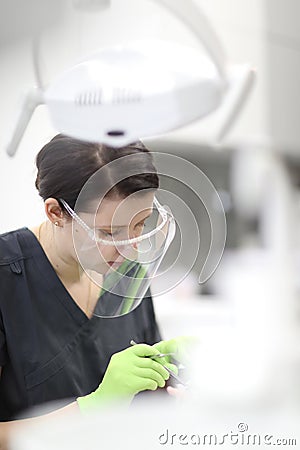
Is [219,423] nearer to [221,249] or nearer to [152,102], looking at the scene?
[221,249]

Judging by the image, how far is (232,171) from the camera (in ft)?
3.57

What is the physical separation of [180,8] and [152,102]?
13 centimetres

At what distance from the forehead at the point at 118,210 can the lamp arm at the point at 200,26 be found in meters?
0.21

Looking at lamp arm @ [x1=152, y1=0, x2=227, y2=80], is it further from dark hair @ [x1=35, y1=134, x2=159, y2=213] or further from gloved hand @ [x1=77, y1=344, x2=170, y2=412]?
gloved hand @ [x1=77, y1=344, x2=170, y2=412]

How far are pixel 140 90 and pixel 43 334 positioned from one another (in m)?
0.36

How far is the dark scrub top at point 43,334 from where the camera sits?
980mm

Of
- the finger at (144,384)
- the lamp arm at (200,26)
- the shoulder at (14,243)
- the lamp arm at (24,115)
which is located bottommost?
the finger at (144,384)

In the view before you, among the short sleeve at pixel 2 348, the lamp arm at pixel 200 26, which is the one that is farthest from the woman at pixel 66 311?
the lamp arm at pixel 200 26

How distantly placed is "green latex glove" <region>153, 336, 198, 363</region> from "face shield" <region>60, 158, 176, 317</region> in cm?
7

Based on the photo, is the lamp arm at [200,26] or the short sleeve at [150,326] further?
Answer: the short sleeve at [150,326]

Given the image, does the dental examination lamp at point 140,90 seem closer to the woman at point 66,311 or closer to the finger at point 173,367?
the woman at point 66,311

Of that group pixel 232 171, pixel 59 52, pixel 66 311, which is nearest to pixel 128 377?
pixel 66 311

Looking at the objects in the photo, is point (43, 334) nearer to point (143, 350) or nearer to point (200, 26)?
point (143, 350)

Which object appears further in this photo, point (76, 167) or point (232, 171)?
point (232, 171)
